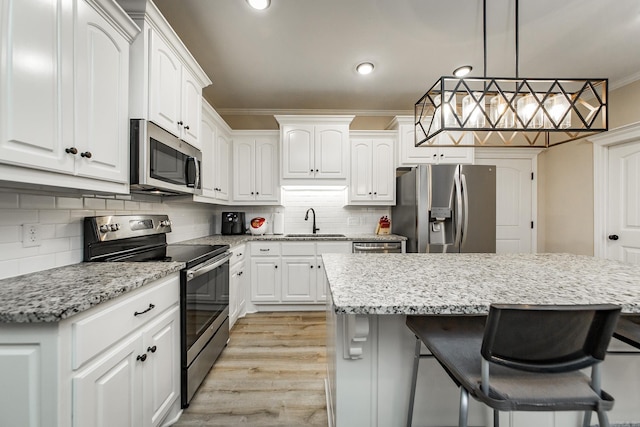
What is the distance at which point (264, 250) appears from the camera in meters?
3.19

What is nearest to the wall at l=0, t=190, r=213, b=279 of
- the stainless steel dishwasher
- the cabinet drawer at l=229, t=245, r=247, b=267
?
the cabinet drawer at l=229, t=245, r=247, b=267

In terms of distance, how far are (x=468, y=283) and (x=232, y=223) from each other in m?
2.99

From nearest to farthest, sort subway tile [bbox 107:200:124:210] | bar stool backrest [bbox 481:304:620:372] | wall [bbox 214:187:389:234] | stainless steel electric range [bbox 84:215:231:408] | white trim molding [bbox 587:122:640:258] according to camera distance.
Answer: bar stool backrest [bbox 481:304:620:372], stainless steel electric range [bbox 84:215:231:408], subway tile [bbox 107:200:124:210], white trim molding [bbox 587:122:640:258], wall [bbox 214:187:389:234]

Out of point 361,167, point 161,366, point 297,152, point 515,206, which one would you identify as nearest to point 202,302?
point 161,366

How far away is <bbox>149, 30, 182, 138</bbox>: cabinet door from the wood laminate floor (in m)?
1.77

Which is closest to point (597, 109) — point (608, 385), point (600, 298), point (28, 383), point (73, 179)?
point (600, 298)

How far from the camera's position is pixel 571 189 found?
11.4 ft

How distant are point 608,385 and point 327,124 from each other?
312 centimetres

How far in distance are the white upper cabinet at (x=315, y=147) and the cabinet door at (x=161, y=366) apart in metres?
2.23

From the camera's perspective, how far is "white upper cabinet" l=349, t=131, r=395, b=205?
351cm

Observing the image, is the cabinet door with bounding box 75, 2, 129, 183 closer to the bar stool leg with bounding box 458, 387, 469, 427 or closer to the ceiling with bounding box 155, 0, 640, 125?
the ceiling with bounding box 155, 0, 640, 125

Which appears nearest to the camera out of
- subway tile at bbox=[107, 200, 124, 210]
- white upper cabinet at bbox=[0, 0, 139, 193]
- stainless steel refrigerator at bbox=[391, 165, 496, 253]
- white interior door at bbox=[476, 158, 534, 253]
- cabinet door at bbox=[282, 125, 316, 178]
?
white upper cabinet at bbox=[0, 0, 139, 193]

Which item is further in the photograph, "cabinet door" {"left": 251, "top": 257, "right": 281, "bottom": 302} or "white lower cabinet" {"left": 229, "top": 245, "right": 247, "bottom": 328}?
"cabinet door" {"left": 251, "top": 257, "right": 281, "bottom": 302}

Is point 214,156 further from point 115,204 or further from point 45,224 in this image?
point 45,224
